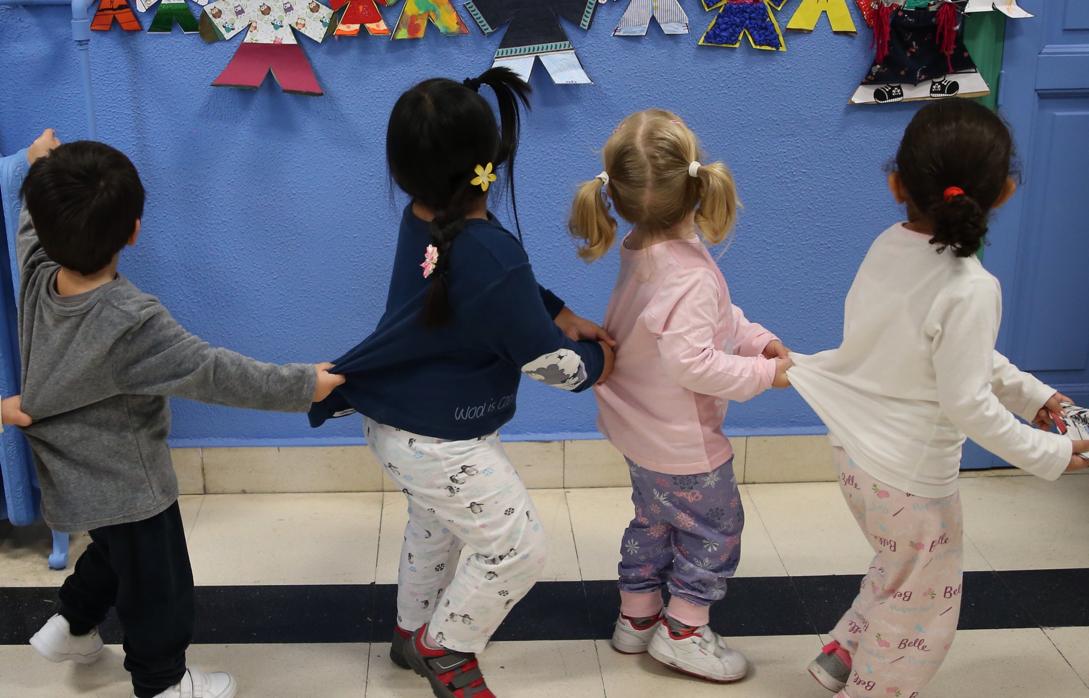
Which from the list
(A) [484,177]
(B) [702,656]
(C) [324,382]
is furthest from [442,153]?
(B) [702,656]

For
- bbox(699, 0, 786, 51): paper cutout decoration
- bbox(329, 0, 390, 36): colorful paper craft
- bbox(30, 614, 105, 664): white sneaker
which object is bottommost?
bbox(30, 614, 105, 664): white sneaker

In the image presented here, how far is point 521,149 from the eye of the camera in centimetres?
243

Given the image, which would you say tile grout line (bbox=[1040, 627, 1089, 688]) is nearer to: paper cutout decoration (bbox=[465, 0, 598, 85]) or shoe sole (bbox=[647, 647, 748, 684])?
shoe sole (bbox=[647, 647, 748, 684])

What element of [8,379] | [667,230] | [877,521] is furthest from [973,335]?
[8,379]

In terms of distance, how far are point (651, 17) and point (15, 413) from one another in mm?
1426

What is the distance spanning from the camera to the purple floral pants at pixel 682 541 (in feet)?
6.25

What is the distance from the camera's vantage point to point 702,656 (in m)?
1.98

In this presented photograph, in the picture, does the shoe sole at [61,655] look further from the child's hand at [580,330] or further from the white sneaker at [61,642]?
the child's hand at [580,330]

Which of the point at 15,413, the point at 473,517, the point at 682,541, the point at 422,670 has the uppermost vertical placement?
the point at 15,413

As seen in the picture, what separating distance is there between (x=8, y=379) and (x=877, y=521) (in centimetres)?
164

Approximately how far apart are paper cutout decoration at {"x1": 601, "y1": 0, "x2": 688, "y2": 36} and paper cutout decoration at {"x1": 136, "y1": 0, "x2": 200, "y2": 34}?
0.83 metres

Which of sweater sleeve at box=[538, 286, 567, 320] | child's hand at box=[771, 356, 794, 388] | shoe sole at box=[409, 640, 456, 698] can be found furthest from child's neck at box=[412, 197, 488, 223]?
shoe sole at box=[409, 640, 456, 698]

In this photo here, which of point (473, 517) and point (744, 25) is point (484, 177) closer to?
point (473, 517)

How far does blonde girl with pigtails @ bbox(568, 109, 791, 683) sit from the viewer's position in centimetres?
176
